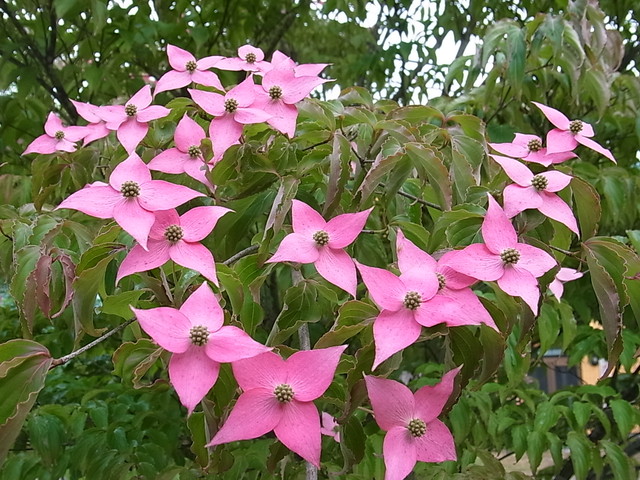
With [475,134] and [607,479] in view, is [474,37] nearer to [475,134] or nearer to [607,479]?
[607,479]

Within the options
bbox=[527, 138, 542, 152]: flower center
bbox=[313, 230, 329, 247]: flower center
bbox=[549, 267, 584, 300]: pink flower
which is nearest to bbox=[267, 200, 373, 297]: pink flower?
bbox=[313, 230, 329, 247]: flower center

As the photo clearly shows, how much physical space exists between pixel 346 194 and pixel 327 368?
285mm

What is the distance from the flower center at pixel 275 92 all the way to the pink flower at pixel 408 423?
333 millimetres

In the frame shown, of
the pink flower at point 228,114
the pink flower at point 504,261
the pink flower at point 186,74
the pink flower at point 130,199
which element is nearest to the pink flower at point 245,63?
the pink flower at point 186,74

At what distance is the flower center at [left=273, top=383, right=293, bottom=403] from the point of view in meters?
0.48

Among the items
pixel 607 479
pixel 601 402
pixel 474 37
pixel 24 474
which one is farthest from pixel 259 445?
pixel 474 37

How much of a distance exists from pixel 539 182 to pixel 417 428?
0.23 m

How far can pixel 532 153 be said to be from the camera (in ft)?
2.23

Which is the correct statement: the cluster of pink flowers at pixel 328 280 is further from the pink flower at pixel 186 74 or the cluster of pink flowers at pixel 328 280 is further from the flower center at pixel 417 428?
the pink flower at pixel 186 74

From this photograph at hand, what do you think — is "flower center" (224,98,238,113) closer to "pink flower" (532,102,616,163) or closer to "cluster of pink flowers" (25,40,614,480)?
"cluster of pink flowers" (25,40,614,480)

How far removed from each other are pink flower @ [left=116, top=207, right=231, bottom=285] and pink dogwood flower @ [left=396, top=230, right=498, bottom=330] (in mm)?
153

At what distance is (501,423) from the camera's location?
130 centimetres

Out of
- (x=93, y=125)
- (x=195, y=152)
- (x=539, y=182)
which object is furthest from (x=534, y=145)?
(x=93, y=125)

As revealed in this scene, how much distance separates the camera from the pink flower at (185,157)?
69 centimetres
